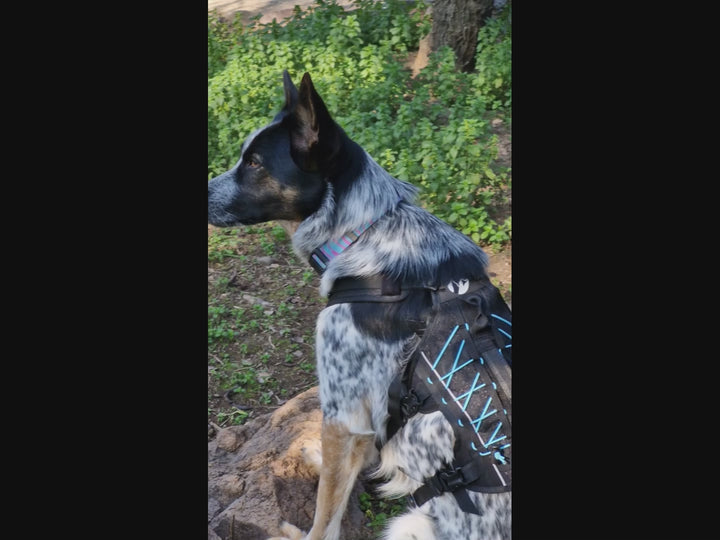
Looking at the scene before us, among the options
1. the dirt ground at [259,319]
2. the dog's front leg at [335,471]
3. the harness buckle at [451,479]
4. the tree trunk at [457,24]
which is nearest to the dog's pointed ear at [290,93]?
the dog's front leg at [335,471]

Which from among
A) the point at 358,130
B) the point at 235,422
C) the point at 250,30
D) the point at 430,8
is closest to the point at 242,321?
the point at 235,422

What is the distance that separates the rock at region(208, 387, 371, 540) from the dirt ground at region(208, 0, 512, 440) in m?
0.36

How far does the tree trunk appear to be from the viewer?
7.07 metres

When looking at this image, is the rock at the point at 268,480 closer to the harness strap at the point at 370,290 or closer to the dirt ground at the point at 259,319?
the dirt ground at the point at 259,319

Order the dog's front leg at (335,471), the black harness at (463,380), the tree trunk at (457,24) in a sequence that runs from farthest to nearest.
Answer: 1. the tree trunk at (457,24)
2. the dog's front leg at (335,471)
3. the black harness at (463,380)

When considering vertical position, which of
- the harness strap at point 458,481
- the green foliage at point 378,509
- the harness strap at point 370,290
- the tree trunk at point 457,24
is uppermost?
the tree trunk at point 457,24

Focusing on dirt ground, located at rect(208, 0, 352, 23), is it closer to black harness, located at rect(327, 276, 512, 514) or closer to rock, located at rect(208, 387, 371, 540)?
rock, located at rect(208, 387, 371, 540)

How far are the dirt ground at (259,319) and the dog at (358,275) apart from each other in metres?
1.39

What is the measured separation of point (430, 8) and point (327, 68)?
1.79 metres

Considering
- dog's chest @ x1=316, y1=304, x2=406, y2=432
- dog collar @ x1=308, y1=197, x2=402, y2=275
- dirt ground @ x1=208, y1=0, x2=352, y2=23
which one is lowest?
dog's chest @ x1=316, y1=304, x2=406, y2=432

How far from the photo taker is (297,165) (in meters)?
3.11

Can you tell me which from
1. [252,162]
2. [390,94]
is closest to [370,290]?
→ [252,162]

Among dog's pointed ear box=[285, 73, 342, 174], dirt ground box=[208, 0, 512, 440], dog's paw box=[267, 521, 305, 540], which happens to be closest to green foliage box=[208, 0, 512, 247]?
dirt ground box=[208, 0, 512, 440]

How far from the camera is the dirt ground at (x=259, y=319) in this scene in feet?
14.9
